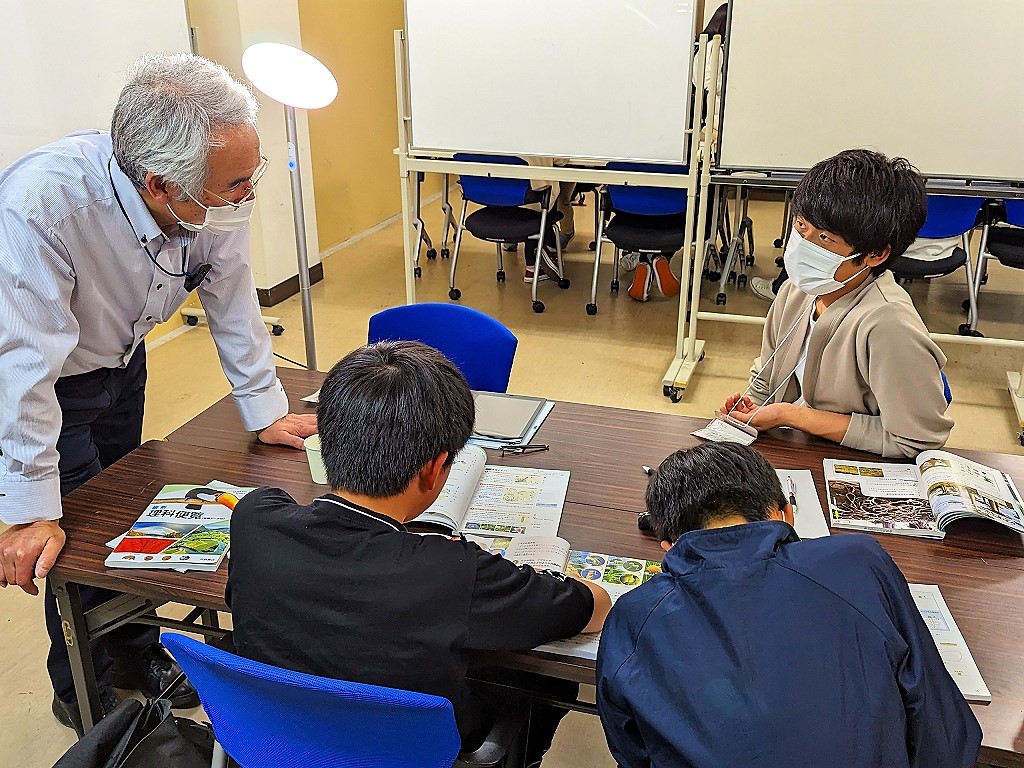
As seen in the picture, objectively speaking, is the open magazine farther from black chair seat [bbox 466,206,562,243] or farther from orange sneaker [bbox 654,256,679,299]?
orange sneaker [bbox 654,256,679,299]

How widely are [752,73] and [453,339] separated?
7.08 ft

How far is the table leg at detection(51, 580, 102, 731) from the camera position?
1485 mm

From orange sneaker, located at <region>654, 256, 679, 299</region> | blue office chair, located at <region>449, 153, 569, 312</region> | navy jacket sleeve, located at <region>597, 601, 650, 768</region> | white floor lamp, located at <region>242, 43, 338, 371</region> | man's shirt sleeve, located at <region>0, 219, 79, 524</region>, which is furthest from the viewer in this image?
orange sneaker, located at <region>654, 256, 679, 299</region>

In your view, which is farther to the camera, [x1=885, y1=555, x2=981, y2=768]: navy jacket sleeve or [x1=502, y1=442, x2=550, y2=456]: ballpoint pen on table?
[x1=502, y1=442, x2=550, y2=456]: ballpoint pen on table

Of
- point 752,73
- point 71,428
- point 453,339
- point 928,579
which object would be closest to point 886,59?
point 752,73

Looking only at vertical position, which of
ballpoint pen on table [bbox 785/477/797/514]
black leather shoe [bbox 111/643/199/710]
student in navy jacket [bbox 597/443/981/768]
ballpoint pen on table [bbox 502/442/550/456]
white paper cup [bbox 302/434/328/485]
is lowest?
black leather shoe [bbox 111/643/199/710]

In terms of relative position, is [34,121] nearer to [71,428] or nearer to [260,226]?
[260,226]

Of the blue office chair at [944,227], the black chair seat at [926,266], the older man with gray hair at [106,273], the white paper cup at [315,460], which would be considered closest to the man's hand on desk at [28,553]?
the older man with gray hair at [106,273]

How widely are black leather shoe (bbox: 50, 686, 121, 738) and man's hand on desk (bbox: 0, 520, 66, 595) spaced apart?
509mm

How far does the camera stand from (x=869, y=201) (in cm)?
169

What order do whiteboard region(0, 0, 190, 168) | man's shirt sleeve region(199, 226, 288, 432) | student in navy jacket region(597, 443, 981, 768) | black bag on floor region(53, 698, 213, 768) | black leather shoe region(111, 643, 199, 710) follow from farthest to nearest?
whiteboard region(0, 0, 190, 168) → black leather shoe region(111, 643, 199, 710) → man's shirt sleeve region(199, 226, 288, 432) → black bag on floor region(53, 698, 213, 768) → student in navy jacket region(597, 443, 981, 768)

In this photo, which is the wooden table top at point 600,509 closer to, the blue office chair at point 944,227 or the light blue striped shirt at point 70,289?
the light blue striped shirt at point 70,289

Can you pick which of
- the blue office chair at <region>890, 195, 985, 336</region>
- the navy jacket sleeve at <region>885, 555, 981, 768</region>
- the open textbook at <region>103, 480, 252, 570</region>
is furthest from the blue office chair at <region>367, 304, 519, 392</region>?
the blue office chair at <region>890, 195, 985, 336</region>

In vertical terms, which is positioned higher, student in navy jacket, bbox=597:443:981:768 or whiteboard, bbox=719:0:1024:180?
whiteboard, bbox=719:0:1024:180
